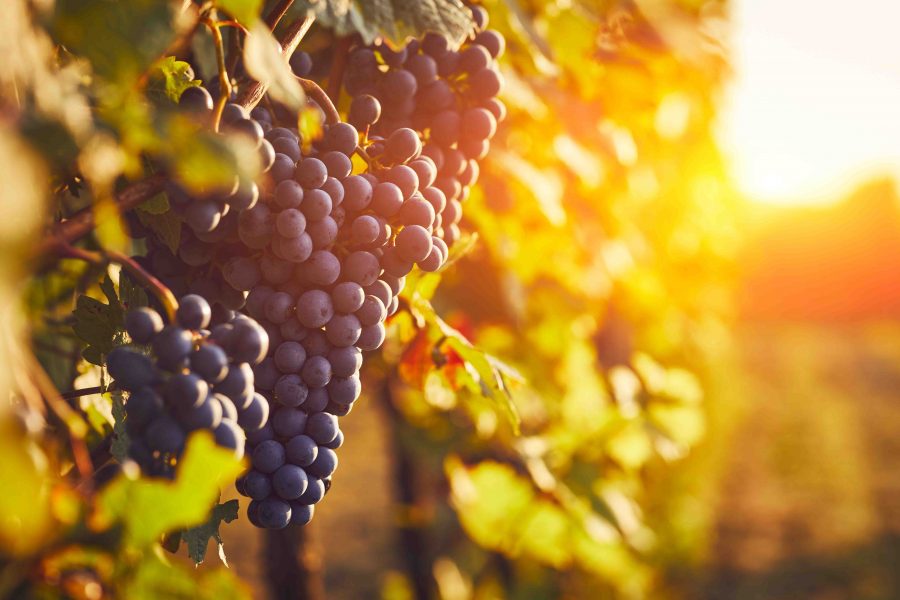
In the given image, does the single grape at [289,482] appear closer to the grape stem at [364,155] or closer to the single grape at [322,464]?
the single grape at [322,464]

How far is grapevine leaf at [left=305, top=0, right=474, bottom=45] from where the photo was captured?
0.93 m

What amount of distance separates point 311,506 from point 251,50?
1.80 feet

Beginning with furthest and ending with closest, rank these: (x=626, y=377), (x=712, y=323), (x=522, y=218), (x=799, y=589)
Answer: (x=712, y=323) < (x=799, y=589) < (x=626, y=377) < (x=522, y=218)

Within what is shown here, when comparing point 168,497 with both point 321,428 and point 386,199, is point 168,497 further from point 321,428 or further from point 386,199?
point 386,199

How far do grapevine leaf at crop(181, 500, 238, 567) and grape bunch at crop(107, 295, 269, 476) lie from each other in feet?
0.66

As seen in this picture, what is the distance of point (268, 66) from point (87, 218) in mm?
238

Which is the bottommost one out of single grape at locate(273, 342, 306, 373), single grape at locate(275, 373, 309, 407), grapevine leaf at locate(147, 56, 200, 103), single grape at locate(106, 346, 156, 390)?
single grape at locate(275, 373, 309, 407)

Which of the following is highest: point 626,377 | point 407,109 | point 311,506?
point 407,109

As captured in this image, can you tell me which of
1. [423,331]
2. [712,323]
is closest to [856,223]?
[712,323]

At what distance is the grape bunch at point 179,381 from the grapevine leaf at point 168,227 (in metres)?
0.15

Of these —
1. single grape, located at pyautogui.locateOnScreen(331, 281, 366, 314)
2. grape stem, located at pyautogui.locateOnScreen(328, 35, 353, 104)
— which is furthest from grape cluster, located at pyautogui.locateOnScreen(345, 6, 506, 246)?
single grape, located at pyautogui.locateOnScreen(331, 281, 366, 314)

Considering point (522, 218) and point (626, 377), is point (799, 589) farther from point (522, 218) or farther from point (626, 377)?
point (522, 218)

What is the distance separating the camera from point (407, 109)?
1.11 metres

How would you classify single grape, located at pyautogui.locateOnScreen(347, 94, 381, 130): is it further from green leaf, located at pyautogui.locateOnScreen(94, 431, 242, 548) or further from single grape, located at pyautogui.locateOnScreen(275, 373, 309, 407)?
green leaf, located at pyautogui.locateOnScreen(94, 431, 242, 548)
